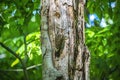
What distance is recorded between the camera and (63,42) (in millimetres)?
1966

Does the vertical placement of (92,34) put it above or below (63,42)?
below

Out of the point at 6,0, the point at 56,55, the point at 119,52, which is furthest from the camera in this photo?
the point at 119,52

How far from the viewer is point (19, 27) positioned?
11.4 ft

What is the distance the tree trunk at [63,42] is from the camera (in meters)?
1.94

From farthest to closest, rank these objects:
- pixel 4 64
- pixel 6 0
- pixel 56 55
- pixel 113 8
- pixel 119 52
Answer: pixel 4 64 → pixel 119 52 → pixel 113 8 → pixel 6 0 → pixel 56 55

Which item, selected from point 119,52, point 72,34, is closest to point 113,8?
point 119,52

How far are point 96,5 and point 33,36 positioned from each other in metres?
0.99

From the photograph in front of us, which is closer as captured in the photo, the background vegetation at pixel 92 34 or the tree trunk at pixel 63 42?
the tree trunk at pixel 63 42

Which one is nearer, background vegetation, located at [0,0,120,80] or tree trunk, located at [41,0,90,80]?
tree trunk, located at [41,0,90,80]

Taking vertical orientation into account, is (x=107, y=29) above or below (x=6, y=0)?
below

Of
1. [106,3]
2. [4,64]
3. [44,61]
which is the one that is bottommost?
[4,64]

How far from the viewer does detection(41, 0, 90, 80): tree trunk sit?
1.94m

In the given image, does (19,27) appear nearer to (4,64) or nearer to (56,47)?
(56,47)

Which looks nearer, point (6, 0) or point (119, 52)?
point (6, 0)
